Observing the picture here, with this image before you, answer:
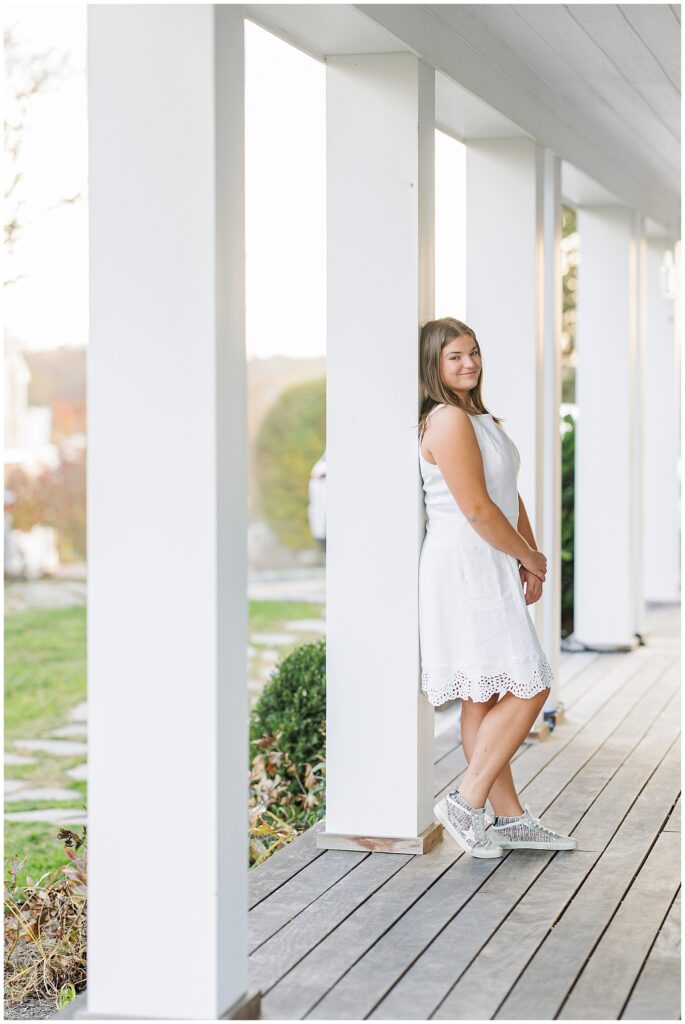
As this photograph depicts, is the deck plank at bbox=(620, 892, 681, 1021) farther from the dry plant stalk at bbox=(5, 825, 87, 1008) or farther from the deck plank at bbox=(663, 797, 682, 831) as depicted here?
the dry plant stalk at bbox=(5, 825, 87, 1008)

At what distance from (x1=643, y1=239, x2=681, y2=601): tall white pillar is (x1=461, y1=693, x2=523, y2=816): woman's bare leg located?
6.00 meters

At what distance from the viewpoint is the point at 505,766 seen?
4.05 m

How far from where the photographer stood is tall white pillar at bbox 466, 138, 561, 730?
5.44m

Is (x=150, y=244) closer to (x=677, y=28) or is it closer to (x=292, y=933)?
(x=292, y=933)

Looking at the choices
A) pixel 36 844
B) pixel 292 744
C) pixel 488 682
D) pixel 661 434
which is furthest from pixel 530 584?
pixel 661 434

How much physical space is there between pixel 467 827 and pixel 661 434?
253 inches

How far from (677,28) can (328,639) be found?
249cm

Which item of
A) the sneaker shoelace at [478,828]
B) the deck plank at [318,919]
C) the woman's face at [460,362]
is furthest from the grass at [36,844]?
the woman's face at [460,362]

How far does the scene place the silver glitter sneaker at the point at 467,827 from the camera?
13.1 ft

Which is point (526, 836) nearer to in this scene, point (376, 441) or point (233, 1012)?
point (376, 441)

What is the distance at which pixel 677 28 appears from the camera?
4762mm

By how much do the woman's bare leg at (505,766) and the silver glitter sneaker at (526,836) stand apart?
33mm

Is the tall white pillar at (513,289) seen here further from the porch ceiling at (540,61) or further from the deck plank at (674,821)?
the deck plank at (674,821)

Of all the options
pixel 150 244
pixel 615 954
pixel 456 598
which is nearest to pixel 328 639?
pixel 456 598
